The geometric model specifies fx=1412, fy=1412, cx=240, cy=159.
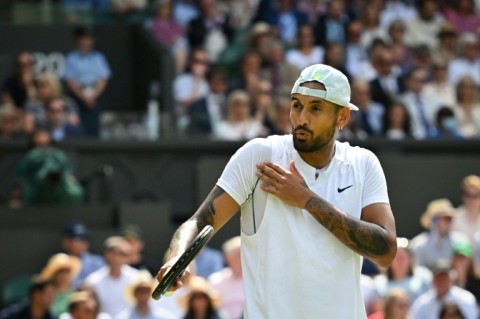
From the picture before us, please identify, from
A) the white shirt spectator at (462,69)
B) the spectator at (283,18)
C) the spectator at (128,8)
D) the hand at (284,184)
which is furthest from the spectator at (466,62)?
the hand at (284,184)

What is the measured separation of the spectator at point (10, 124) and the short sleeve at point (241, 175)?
362 inches

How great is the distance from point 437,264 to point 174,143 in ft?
13.2

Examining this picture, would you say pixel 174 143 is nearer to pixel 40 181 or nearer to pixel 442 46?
pixel 40 181

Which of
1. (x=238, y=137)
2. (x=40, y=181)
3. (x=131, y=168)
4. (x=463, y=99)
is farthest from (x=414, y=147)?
(x=40, y=181)

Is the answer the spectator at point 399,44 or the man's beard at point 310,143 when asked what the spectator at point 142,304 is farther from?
the spectator at point 399,44

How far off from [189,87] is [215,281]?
416 cm

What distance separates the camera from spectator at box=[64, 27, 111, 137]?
615 inches

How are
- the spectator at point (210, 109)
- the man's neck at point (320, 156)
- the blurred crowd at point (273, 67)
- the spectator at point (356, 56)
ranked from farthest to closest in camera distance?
the spectator at point (356, 56)
the spectator at point (210, 109)
the blurred crowd at point (273, 67)
the man's neck at point (320, 156)

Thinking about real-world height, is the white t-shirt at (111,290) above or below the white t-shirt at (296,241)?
below

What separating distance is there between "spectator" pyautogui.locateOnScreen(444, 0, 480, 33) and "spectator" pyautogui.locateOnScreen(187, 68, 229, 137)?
414cm

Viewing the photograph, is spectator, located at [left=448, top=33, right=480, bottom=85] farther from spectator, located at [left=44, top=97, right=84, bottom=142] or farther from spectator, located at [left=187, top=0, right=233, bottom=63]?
spectator, located at [left=44, top=97, right=84, bottom=142]

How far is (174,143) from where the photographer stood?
15.1 metres

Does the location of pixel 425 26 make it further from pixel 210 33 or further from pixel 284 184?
pixel 284 184

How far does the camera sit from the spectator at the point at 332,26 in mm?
17062
